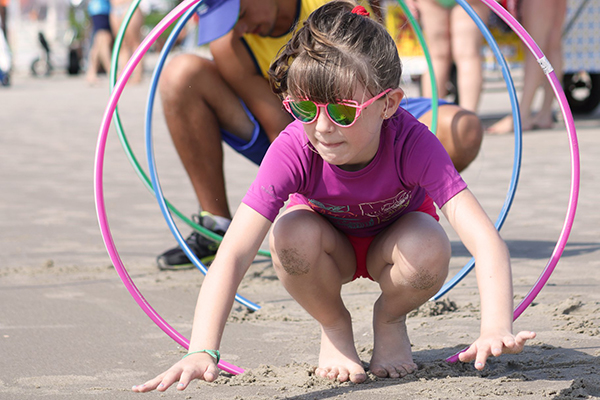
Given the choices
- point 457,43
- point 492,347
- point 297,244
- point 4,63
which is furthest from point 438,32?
point 4,63

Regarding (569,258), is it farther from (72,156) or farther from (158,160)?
(72,156)

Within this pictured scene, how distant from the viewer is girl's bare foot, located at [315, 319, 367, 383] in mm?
2119

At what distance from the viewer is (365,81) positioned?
192 centimetres

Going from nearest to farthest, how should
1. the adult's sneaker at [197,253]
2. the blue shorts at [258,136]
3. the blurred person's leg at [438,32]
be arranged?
1. the blue shorts at [258,136]
2. the adult's sneaker at [197,253]
3. the blurred person's leg at [438,32]

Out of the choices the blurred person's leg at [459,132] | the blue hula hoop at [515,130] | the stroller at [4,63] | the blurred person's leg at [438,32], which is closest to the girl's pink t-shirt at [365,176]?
the blue hula hoop at [515,130]

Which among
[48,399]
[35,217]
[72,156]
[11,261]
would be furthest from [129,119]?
[48,399]

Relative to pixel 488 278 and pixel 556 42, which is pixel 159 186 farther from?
pixel 556 42

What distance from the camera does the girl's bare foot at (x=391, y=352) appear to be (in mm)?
2145

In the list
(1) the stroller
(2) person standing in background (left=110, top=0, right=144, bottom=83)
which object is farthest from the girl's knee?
(1) the stroller

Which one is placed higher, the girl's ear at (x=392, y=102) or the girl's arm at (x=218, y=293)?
the girl's ear at (x=392, y=102)

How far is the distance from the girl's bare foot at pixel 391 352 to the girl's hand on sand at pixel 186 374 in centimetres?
57

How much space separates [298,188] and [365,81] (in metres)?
0.34

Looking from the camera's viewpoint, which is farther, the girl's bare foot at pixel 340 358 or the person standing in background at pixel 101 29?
the person standing in background at pixel 101 29

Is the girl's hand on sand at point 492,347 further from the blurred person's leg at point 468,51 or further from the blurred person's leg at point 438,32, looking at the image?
the blurred person's leg at point 438,32
